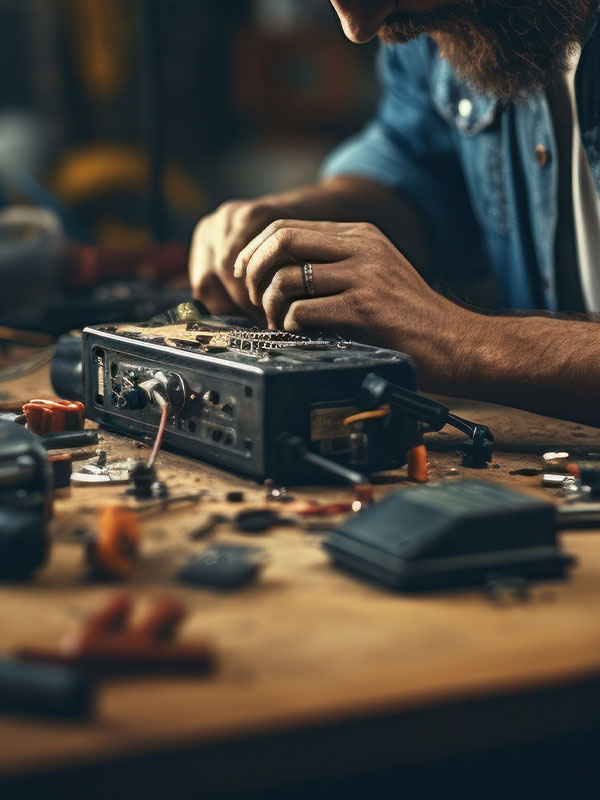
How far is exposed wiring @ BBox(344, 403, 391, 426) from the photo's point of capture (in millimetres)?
867

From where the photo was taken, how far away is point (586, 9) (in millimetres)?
Result: 1276

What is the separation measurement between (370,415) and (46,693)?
0.45 meters

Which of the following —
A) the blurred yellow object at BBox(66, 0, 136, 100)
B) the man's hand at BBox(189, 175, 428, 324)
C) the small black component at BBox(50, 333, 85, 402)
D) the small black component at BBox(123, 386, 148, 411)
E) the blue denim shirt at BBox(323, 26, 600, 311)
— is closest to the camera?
the small black component at BBox(123, 386, 148, 411)

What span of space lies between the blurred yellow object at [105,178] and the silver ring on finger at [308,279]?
10.5 feet

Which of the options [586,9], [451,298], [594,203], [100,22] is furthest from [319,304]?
[100,22]

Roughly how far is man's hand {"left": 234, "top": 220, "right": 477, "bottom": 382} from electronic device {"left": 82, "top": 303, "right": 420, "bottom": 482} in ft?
0.13

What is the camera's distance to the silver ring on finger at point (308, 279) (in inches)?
41.6

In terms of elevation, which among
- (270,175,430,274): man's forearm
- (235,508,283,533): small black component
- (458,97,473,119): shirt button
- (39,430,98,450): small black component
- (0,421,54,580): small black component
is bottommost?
(235,508,283,533): small black component

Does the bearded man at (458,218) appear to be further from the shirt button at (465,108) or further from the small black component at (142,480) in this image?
the small black component at (142,480)

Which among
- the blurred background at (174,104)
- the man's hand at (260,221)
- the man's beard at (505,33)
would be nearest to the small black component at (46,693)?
the man's hand at (260,221)

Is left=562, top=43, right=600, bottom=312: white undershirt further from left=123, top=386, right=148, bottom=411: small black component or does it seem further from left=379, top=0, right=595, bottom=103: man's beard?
left=123, top=386, right=148, bottom=411: small black component

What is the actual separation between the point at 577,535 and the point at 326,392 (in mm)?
238

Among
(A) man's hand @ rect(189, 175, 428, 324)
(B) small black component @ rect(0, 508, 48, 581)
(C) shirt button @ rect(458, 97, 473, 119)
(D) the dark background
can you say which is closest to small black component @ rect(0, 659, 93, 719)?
(B) small black component @ rect(0, 508, 48, 581)

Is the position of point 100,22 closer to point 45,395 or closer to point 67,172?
point 67,172
